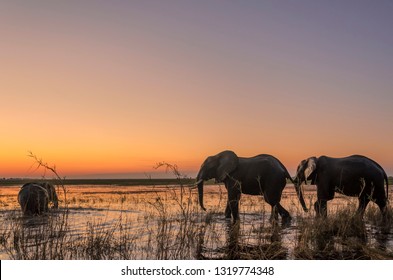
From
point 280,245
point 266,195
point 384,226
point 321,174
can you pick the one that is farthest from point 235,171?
point 280,245

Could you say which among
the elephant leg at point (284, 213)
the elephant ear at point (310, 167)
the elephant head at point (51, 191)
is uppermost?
the elephant ear at point (310, 167)

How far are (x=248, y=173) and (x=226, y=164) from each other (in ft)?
2.62

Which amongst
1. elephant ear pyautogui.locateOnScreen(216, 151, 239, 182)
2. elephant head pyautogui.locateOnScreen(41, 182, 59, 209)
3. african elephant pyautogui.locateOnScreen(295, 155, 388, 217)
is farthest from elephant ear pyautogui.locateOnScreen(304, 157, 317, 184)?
elephant head pyautogui.locateOnScreen(41, 182, 59, 209)

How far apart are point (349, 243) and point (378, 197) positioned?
242 inches

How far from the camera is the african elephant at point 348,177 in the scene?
13.7 metres

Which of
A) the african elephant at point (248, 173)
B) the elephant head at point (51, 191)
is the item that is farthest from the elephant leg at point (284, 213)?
the elephant head at point (51, 191)

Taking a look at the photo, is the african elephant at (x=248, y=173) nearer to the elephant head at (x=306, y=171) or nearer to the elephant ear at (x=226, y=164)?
the elephant ear at (x=226, y=164)

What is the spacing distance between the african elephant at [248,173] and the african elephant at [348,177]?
3.04 feet

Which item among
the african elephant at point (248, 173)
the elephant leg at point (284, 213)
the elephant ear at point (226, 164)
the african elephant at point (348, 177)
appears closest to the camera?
the african elephant at point (348, 177)

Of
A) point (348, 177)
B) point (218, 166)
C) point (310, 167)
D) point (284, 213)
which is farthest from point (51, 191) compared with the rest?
point (348, 177)

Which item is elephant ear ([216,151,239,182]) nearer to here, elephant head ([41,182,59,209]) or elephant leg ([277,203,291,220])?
elephant leg ([277,203,291,220])

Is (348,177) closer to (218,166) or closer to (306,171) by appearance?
(306,171)

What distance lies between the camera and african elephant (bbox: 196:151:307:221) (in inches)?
579

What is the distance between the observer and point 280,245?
8211 millimetres
